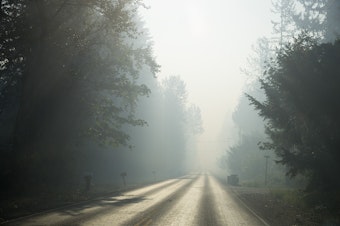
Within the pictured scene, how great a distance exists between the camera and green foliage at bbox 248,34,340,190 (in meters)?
17.9

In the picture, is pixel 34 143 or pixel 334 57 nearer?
pixel 334 57

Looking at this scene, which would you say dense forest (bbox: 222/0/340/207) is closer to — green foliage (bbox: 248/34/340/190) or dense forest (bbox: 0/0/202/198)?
green foliage (bbox: 248/34/340/190)

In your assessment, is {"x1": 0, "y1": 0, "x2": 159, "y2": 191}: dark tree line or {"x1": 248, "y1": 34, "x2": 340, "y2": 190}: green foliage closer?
{"x1": 248, "y1": 34, "x2": 340, "y2": 190}: green foliage

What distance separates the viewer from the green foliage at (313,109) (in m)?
17.9

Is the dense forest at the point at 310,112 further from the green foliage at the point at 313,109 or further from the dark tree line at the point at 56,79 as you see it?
the dark tree line at the point at 56,79

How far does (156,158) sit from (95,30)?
51.2m

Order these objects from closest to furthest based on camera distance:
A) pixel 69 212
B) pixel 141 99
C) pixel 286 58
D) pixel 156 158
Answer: pixel 69 212 < pixel 286 58 < pixel 141 99 < pixel 156 158

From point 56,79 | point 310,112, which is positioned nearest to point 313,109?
point 310,112

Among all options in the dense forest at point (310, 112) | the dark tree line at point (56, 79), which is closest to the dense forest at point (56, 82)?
the dark tree line at point (56, 79)

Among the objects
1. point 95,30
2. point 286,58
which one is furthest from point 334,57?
point 95,30

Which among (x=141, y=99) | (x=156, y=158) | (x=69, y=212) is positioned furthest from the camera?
(x=156, y=158)

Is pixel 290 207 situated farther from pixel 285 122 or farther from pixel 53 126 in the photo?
pixel 53 126

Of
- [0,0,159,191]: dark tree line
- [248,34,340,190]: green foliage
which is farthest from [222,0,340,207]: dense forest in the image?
[0,0,159,191]: dark tree line

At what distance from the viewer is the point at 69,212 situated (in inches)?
580
